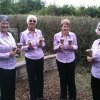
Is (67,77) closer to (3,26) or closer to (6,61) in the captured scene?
Answer: (6,61)

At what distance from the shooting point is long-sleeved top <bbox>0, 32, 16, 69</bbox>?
5.96 meters

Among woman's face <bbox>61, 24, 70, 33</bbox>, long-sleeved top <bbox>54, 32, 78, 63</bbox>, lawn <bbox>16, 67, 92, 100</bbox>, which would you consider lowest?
lawn <bbox>16, 67, 92, 100</bbox>

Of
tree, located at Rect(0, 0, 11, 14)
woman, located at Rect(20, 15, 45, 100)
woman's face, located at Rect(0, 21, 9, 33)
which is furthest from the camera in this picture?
tree, located at Rect(0, 0, 11, 14)

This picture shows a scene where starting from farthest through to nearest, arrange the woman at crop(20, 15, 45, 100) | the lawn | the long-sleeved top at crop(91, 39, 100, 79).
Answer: the lawn < the woman at crop(20, 15, 45, 100) < the long-sleeved top at crop(91, 39, 100, 79)

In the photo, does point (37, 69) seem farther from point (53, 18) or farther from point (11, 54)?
point (53, 18)

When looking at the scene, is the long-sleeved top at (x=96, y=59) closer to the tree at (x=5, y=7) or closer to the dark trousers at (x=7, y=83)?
the dark trousers at (x=7, y=83)

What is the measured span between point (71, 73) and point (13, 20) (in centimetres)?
1150

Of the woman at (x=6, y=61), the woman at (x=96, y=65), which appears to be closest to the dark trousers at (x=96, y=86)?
the woman at (x=96, y=65)

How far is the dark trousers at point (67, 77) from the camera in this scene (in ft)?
23.1

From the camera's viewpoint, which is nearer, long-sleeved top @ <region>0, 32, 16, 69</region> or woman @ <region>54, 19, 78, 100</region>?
long-sleeved top @ <region>0, 32, 16, 69</region>

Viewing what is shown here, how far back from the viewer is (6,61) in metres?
6.05

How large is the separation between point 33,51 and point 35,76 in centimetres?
59

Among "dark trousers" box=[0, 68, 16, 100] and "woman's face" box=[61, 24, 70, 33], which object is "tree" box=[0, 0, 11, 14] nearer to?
"woman's face" box=[61, 24, 70, 33]

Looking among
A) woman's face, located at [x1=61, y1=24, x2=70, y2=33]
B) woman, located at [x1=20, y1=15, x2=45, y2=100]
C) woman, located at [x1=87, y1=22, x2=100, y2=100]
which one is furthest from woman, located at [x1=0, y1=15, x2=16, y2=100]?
woman, located at [x1=87, y1=22, x2=100, y2=100]
